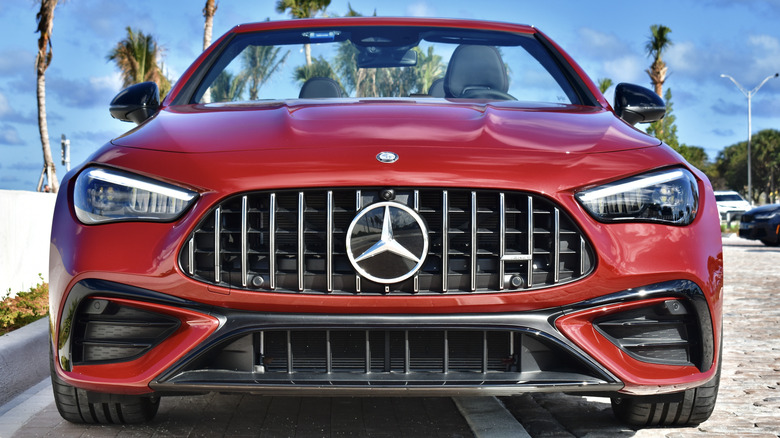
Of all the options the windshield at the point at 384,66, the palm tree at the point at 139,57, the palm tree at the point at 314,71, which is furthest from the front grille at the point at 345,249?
the palm tree at the point at 139,57

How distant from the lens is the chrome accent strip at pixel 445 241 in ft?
9.15

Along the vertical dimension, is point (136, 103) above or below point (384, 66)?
below

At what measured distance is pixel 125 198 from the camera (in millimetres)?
2928

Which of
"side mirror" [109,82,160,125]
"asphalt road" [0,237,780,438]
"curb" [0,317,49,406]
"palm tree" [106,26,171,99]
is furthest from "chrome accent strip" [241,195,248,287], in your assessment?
"palm tree" [106,26,171,99]

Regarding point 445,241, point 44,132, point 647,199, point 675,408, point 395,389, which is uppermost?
point 44,132

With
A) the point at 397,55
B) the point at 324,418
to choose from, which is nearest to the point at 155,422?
the point at 324,418

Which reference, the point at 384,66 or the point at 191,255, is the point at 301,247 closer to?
the point at 191,255

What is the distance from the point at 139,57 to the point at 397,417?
119 ft

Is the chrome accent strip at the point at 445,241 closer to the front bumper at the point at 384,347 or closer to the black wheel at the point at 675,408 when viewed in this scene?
the front bumper at the point at 384,347

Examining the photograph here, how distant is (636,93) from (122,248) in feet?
7.75

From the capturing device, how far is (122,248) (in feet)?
9.41

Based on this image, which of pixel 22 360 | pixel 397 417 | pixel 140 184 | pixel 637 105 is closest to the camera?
pixel 140 184

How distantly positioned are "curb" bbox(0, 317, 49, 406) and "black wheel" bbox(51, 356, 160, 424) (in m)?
1.28

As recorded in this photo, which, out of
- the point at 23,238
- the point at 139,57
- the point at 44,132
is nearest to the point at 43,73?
the point at 44,132
